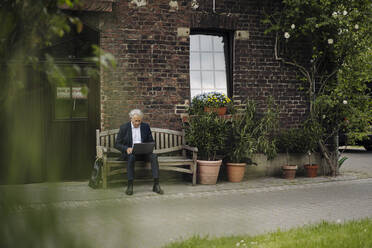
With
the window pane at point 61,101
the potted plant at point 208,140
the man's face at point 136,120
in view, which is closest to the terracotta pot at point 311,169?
the potted plant at point 208,140

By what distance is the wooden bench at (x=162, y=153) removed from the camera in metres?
7.76

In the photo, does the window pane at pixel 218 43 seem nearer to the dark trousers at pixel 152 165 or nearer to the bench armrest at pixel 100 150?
the dark trousers at pixel 152 165

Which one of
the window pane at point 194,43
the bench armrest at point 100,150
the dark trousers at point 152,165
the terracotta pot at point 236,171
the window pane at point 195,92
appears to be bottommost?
the terracotta pot at point 236,171

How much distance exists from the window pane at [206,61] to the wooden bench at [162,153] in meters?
1.73

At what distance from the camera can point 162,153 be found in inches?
349

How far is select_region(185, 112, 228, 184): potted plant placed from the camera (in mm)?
8281

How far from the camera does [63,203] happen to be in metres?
1.25

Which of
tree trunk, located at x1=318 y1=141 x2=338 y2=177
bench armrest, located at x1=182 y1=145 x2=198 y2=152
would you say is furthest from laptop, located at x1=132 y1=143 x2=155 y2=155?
tree trunk, located at x1=318 y1=141 x2=338 y2=177

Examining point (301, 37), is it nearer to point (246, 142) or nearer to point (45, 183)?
point (246, 142)

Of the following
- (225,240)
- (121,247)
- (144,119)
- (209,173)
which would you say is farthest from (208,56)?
(121,247)

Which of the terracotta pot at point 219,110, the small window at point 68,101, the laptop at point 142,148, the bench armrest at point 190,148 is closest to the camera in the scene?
the laptop at point 142,148

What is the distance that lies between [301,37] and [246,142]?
3098 millimetres

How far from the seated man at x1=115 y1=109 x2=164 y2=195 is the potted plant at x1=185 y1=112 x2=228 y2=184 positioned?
916 mm

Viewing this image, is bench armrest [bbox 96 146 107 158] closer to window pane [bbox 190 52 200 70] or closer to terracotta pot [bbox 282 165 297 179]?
window pane [bbox 190 52 200 70]
